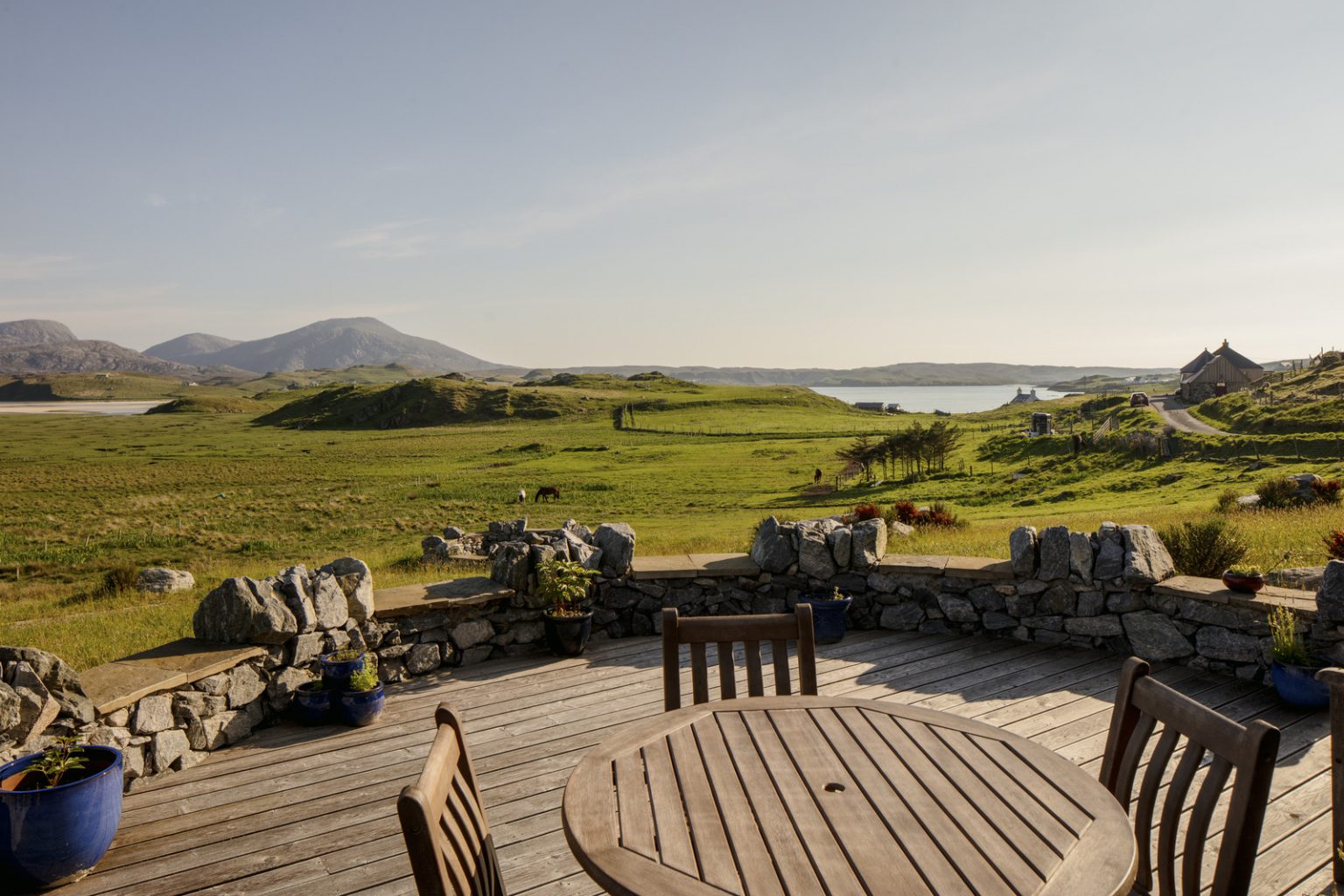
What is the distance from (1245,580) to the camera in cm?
566

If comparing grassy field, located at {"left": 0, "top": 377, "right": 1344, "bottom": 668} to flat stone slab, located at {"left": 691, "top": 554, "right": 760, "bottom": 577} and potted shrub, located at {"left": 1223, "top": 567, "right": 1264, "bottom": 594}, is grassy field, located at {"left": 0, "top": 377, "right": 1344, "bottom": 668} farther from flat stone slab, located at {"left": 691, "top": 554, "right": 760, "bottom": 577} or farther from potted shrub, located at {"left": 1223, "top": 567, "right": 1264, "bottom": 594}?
flat stone slab, located at {"left": 691, "top": 554, "right": 760, "bottom": 577}

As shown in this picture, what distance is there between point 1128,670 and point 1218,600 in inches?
152

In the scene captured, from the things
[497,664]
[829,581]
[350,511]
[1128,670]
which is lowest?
[350,511]

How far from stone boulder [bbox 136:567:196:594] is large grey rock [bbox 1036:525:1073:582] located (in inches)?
539

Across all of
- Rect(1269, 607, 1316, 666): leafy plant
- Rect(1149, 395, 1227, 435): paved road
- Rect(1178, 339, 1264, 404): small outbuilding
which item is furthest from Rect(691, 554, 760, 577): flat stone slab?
Rect(1178, 339, 1264, 404): small outbuilding

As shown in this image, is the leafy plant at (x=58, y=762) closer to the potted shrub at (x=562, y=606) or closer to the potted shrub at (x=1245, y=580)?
the potted shrub at (x=562, y=606)

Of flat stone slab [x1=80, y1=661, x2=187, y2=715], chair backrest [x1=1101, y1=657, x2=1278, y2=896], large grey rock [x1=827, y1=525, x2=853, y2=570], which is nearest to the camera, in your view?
chair backrest [x1=1101, y1=657, x2=1278, y2=896]

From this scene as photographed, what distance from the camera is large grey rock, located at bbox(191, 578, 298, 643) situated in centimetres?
534

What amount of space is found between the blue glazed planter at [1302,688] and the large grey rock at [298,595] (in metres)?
6.51

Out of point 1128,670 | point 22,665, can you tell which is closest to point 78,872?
point 22,665

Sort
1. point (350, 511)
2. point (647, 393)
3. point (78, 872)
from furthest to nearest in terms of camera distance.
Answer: point (647, 393) < point (350, 511) < point (78, 872)

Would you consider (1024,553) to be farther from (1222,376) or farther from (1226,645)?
(1222,376)

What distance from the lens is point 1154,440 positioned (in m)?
31.5

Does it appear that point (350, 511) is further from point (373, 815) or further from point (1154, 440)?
point (1154, 440)
